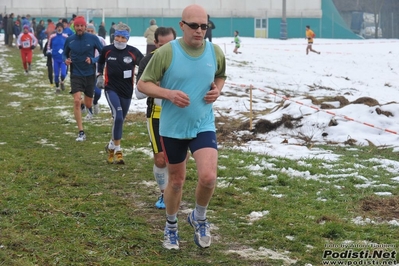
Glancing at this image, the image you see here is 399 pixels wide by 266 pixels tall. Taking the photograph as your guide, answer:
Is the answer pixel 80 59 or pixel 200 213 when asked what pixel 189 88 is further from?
pixel 80 59

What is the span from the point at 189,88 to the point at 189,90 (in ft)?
0.05

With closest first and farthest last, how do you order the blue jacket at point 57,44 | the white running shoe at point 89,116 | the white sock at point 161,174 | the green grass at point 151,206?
the green grass at point 151,206, the white sock at point 161,174, the white running shoe at point 89,116, the blue jacket at point 57,44

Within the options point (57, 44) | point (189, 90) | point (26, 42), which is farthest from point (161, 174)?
point (26, 42)

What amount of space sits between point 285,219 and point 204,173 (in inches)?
61.9

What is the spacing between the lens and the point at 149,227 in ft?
21.3

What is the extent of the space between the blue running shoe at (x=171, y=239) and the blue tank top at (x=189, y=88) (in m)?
0.85

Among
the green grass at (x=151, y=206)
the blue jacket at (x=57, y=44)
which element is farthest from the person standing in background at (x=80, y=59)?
the blue jacket at (x=57, y=44)

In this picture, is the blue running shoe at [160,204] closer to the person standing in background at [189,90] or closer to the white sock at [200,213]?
the white sock at [200,213]

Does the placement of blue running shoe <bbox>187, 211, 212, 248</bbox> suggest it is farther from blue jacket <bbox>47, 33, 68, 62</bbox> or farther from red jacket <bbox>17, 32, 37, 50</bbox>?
red jacket <bbox>17, 32, 37, 50</bbox>

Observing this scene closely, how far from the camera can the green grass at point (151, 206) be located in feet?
18.5

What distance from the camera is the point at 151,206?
7379 millimetres

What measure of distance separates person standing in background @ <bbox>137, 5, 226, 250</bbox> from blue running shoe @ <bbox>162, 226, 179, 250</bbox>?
451mm

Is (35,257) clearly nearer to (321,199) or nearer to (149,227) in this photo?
(149,227)

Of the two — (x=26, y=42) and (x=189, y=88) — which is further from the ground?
(x=26, y=42)
